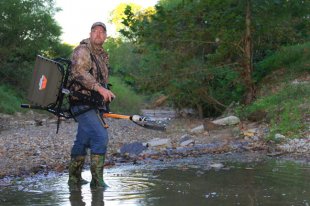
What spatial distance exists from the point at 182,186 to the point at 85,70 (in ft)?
6.09

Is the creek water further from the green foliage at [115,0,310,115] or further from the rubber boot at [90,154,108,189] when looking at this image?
the green foliage at [115,0,310,115]

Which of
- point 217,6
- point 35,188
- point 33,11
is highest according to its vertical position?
point 33,11

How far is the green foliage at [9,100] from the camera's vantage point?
973 inches

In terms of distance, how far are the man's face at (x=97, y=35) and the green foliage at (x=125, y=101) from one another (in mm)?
20936

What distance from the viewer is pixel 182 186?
681 centimetres

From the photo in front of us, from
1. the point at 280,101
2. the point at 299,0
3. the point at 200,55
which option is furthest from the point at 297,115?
the point at 200,55

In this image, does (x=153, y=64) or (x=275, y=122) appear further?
(x=153, y=64)

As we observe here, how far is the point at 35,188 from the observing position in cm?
696

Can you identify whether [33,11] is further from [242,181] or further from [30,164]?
[242,181]

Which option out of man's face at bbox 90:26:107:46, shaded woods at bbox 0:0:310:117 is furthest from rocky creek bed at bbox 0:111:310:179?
man's face at bbox 90:26:107:46

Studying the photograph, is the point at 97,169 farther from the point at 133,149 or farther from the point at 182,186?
the point at 133,149

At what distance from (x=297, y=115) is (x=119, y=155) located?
449 cm

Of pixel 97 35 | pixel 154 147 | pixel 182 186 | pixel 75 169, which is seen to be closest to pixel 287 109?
pixel 154 147

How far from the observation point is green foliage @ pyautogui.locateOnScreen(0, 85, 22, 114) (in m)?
24.7
